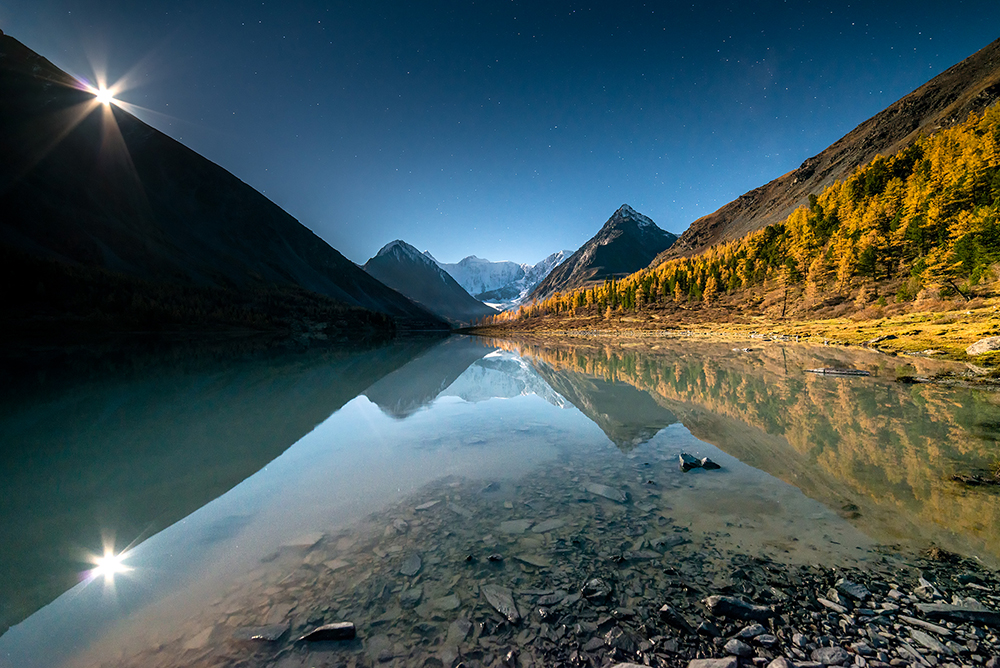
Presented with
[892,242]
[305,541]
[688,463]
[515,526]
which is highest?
[892,242]

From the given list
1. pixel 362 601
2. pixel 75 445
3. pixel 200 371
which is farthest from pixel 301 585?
pixel 200 371

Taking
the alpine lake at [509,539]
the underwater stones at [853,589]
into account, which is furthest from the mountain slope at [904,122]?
the underwater stones at [853,589]

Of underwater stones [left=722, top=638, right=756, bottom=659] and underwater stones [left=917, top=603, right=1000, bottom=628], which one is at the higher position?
underwater stones [left=722, top=638, right=756, bottom=659]

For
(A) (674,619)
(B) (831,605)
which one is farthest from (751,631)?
(B) (831,605)

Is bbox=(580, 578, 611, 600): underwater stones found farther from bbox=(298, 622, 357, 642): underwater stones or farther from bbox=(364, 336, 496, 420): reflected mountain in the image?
bbox=(364, 336, 496, 420): reflected mountain

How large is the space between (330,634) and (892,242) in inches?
3368

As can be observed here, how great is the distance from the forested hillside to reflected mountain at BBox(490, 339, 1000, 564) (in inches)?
1359

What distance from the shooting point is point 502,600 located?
436 centimetres

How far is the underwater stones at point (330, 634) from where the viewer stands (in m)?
3.81

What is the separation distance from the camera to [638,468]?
8.68m

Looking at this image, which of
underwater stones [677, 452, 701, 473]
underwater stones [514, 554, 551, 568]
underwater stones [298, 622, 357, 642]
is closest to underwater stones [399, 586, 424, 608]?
underwater stones [298, 622, 357, 642]

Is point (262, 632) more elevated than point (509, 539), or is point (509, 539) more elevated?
point (262, 632)

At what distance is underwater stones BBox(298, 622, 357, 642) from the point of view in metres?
3.81

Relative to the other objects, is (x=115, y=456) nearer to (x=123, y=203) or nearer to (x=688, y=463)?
(x=688, y=463)
